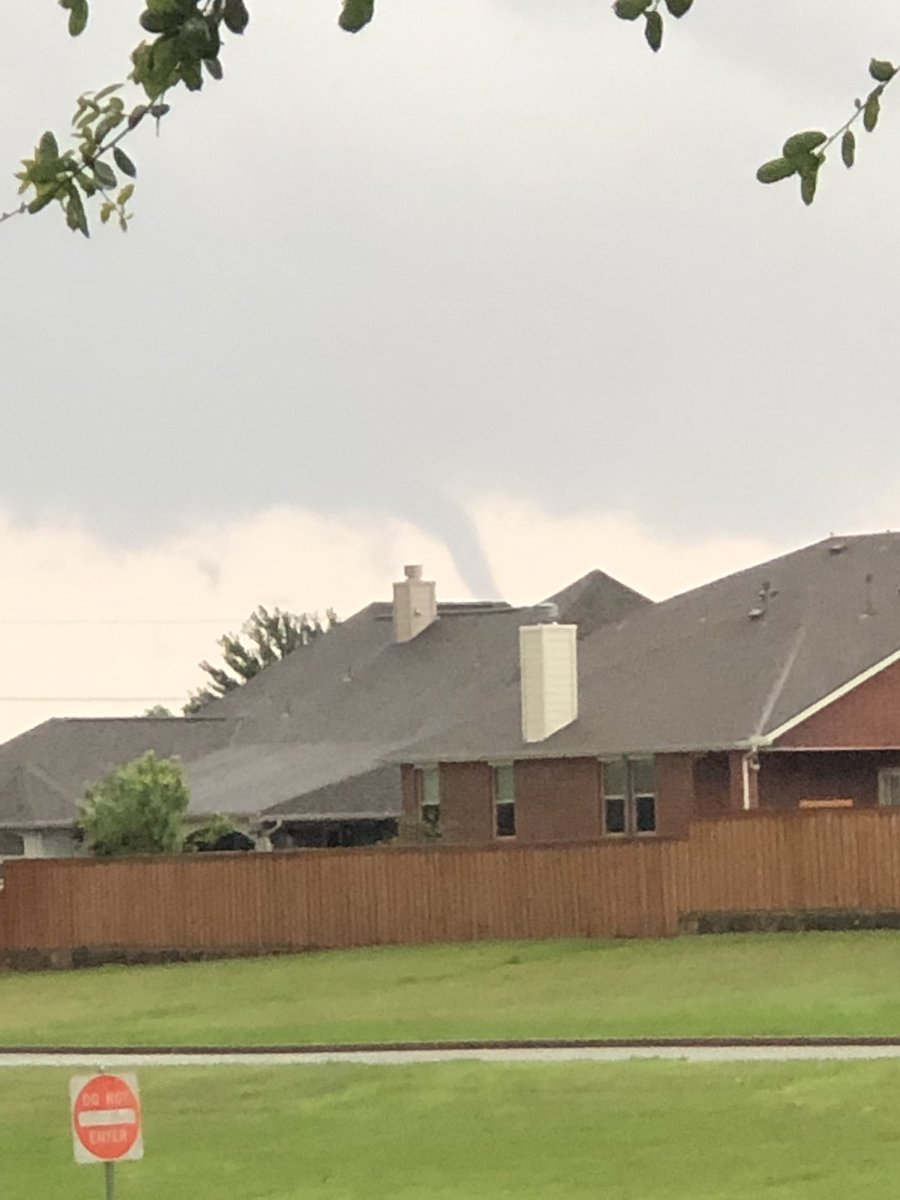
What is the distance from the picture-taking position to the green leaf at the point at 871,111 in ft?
21.3

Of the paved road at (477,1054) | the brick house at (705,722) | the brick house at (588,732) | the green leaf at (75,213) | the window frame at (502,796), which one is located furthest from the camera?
the window frame at (502,796)

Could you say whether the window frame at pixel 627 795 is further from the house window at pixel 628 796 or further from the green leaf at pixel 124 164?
the green leaf at pixel 124 164

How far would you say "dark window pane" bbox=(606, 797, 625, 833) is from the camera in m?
52.3

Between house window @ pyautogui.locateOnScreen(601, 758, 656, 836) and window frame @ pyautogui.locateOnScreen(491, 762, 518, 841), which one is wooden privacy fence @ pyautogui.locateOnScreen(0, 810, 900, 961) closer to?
house window @ pyautogui.locateOnScreen(601, 758, 656, 836)

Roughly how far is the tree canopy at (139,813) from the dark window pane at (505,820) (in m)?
6.07

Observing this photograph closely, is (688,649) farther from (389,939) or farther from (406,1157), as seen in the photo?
(406,1157)

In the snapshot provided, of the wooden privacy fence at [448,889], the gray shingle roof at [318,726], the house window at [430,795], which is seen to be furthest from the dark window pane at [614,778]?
the gray shingle roof at [318,726]

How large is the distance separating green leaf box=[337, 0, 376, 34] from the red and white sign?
11.8m

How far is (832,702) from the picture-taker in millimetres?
49594

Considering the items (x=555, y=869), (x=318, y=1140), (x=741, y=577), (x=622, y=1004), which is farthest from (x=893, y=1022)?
(x=741, y=577)

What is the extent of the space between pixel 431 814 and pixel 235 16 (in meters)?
51.0

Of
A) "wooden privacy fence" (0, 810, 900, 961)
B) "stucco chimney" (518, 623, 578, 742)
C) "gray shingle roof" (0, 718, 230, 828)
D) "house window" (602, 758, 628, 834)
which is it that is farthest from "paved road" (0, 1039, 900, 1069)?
"gray shingle roof" (0, 718, 230, 828)

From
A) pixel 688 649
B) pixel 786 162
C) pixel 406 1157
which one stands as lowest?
pixel 406 1157

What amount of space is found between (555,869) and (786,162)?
3931cm
